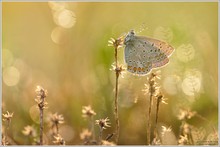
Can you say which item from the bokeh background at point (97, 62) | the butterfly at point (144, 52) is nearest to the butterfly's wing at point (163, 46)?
the butterfly at point (144, 52)

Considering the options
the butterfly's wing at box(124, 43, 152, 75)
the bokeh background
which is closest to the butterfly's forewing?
the butterfly's wing at box(124, 43, 152, 75)

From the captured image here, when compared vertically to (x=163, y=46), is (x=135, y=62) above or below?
below

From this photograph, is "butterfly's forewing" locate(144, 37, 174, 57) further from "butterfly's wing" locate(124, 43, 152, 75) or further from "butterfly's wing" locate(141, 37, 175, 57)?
"butterfly's wing" locate(124, 43, 152, 75)

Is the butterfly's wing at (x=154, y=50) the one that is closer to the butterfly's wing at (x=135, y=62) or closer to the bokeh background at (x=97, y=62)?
the butterfly's wing at (x=135, y=62)

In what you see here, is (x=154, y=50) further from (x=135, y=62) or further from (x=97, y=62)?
(x=97, y=62)

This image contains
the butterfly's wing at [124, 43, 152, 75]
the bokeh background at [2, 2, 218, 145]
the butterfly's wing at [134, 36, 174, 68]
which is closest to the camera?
the butterfly's wing at [124, 43, 152, 75]

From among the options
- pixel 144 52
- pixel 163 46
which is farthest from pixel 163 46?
pixel 144 52

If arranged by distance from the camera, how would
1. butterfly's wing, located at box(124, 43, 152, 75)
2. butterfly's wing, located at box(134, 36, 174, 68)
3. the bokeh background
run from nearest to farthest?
butterfly's wing, located at box(124, 43, 152, 75), butterfly's wing, located at box(134, 36, 174, 68), the bokeh background

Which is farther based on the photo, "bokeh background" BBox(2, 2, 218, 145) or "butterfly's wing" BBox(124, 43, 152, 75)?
"bokeh background" BBox(2, 2, 218, 145)
